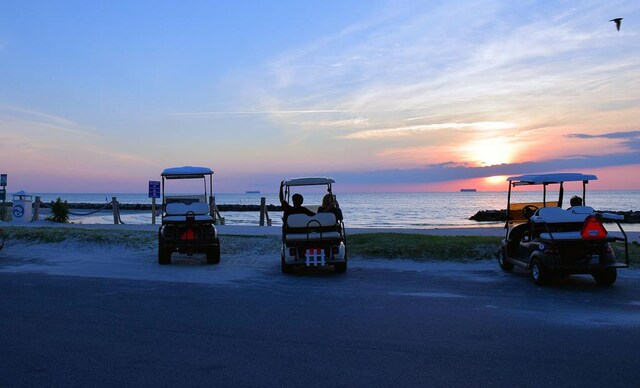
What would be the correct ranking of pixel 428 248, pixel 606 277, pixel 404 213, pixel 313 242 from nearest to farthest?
pixel 606 277 → pixel 313 242 → pixel 428 248 → pixel 404 213

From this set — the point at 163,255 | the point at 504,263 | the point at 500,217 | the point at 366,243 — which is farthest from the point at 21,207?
the point at 500,217

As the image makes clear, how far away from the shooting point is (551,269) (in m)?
10.5

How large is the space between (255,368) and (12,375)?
7.15ft

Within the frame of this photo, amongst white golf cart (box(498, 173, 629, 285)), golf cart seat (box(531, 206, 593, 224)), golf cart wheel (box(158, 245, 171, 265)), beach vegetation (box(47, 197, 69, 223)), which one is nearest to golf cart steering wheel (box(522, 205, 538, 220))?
white golf cart (box(498, 173, 629, 285))

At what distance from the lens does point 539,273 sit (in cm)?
1079

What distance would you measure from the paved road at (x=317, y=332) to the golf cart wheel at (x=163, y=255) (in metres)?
2.71

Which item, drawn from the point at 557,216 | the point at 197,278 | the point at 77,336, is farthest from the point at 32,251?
the point at 557,216

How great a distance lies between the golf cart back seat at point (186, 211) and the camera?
14.8 m

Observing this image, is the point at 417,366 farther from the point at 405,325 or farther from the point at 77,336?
the point at 77,336

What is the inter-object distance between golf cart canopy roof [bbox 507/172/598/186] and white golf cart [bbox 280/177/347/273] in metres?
3.98

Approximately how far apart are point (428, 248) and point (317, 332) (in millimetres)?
9215

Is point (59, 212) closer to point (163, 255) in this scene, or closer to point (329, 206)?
point (163, 255)

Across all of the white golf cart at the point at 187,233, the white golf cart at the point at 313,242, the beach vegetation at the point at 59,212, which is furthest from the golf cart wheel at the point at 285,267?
the beach vegetation at the point at 59,212

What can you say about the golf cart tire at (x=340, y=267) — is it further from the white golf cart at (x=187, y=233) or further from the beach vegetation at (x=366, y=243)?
the white golf cart at (x=187, y=233)
